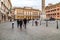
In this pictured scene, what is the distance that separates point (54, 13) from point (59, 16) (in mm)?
11814

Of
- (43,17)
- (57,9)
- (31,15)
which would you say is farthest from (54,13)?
(43,17)

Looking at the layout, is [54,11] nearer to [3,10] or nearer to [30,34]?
[3,10]

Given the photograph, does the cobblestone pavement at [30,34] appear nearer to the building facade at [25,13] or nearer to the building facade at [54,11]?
the building facade at [54,11]

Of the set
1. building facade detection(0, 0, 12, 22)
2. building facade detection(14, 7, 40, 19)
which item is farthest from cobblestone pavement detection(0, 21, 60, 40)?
building facade detection(14, 7, 40, 19)

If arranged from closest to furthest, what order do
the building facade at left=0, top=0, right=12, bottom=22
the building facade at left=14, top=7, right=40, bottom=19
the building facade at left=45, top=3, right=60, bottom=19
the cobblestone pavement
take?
1. the cobblestone pavement
2. the building facade at left=0, top=0, right=12, bottom=22
3. the building facade at left=45, top=3, right=60, bottom=19
4. the building facade at left=14, top=7, right=40, bottom=19

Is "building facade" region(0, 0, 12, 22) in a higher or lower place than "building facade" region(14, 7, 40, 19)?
higher

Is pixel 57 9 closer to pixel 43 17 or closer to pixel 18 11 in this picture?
pixel 18 11

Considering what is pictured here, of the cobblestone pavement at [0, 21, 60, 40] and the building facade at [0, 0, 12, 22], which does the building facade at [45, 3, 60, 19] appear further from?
the cobblestone pavement at [0, 21, 60, 40]

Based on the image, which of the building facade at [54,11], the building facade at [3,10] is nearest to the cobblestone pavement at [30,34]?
the building facade at [3,10]

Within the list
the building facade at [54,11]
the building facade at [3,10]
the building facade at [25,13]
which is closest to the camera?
the building facade at [3,10]

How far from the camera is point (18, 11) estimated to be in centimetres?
13962

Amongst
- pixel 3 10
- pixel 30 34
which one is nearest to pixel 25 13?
pixel 3 10

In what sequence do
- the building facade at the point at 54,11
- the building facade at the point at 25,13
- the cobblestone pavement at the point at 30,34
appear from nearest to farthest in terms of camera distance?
1. the cobblestone pavement at the point at 30,34
2. the building facade at the point at 54,11
3. the building facade at the point at 25,13

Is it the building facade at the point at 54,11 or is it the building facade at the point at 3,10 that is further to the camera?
the building facade at the point at 54,11
